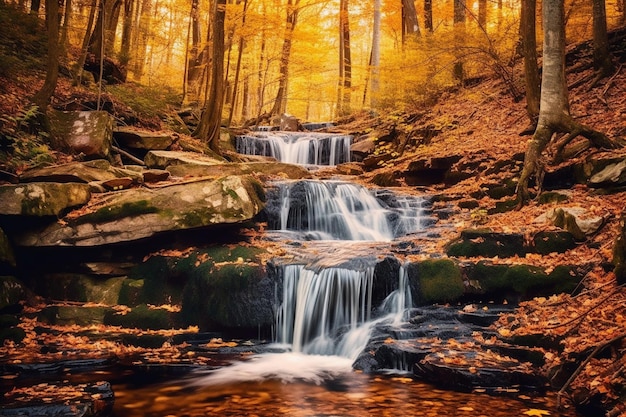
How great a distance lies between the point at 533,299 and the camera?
694cm

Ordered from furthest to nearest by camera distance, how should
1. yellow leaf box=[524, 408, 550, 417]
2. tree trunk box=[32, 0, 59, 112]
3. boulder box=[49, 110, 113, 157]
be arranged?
1. boulder box=[49, 110, 113, 157]
2. tree trunk box=[32, 0, 59, 112]
3. yellow leaf box=[524, 408, 550, 417]

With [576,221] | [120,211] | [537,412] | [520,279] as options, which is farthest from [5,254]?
[576,221]

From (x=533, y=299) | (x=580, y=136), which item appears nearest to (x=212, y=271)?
(x=533, y=299)

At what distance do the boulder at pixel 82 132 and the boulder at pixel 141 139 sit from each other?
0.72 metres

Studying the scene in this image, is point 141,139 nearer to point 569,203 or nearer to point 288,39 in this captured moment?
point 569,203

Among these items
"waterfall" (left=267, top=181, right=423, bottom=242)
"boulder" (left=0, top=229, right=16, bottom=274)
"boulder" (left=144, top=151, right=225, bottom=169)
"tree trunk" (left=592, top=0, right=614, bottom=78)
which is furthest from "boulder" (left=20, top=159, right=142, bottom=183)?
"tree trunk" (left=592, top=0, right=614, bottom=78)

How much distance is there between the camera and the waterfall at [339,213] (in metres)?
11.3

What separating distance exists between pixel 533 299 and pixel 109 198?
7.45 m

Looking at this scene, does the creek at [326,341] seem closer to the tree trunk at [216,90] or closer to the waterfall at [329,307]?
the waterfall at [329,307]

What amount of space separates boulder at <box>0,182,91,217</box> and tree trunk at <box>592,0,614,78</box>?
39.1ft

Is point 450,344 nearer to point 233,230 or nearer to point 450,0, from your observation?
point 233,230

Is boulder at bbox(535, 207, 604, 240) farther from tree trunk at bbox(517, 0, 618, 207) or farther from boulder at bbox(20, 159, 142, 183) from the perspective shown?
boulder at bbox(20, 159, 142, 183)

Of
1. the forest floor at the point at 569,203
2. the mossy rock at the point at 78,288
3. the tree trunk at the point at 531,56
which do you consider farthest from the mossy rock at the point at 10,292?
the tree trunk at the point at 531,56

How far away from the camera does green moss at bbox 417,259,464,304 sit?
24.8 feet
